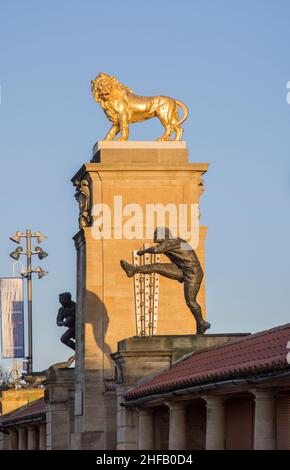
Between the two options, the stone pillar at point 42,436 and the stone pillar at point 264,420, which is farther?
the stone pillar at point 42,436

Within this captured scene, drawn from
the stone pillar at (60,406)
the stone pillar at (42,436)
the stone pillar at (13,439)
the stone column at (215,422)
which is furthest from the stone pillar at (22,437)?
the stone column at (215,422)

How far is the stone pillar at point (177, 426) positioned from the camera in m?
36.4

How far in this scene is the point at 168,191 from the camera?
165 feet

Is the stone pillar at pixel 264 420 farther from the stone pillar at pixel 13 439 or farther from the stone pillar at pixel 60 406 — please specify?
the stone pillar at pixel 13 439

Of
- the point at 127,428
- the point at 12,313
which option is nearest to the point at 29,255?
the point at 12,313

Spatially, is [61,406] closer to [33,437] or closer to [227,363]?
[33,437]

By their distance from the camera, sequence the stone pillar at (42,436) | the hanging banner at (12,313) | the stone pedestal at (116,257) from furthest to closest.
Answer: the hanging banner at (12,313)
the stone pillar at (42,436)
the stone pedestal at (116,257)

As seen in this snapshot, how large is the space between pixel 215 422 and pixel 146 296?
16857mm

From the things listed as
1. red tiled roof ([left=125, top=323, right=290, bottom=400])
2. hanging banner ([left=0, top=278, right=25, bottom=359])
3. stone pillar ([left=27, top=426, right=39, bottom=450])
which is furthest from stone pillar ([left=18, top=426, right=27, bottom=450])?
red tiled roof ([left=125, top=323, right=290, bottom=400])

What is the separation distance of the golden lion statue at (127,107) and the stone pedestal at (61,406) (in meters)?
8.97

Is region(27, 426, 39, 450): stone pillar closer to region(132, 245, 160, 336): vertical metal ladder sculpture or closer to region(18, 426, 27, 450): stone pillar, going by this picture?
region(18, 426, 27, 450): stone pillar

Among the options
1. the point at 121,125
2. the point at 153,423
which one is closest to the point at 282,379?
the point at 153,423

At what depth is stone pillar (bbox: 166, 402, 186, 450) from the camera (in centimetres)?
3641

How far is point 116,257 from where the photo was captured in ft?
164
